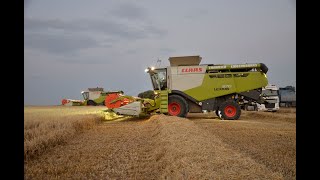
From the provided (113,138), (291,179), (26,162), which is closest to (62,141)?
(113,138)

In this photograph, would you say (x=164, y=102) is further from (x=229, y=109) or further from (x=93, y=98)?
(x=93, y=98)

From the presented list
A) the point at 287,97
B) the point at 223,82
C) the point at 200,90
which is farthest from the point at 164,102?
the point at 287,97

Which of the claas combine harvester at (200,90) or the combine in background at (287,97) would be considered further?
the combine in background at (287,97)

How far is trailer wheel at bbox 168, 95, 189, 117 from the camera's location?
766 inches

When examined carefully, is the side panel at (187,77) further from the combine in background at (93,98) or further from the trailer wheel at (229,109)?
the combine in background at (93,98)

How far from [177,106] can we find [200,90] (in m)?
1.54

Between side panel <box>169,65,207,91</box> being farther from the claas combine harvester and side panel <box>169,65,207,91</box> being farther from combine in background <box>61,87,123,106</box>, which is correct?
combine in background <box>61,87,123,106</box>

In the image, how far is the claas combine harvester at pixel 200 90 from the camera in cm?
1944

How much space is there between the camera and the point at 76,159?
26.0ft

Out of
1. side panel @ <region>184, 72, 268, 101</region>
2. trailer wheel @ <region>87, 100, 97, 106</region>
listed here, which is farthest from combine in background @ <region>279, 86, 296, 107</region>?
trailer wheel @ <region>87, 100, 97, 106</region>

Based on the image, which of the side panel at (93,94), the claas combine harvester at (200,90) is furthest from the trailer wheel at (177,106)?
the side panel at (93,94)

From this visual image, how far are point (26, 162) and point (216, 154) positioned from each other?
3.95 m
